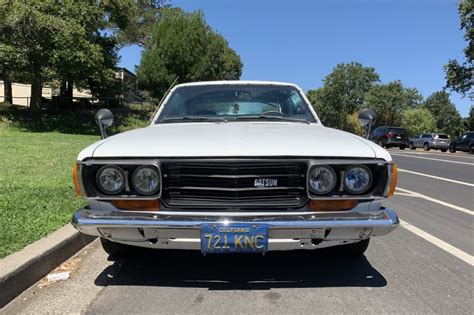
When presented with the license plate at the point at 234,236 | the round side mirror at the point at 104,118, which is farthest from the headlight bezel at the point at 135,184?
the round side mirror at the point at 104,118

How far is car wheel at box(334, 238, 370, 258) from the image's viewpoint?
488cm

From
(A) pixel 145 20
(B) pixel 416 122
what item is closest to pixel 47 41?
(A) pixel 145 20

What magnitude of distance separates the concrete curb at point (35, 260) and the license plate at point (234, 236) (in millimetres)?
1508

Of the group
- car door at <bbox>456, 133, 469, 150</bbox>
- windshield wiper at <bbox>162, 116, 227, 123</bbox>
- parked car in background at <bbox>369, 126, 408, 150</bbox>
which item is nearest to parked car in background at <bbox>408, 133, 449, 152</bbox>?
parked car in background at <bbox>369, 126, 408, 150</bbox>

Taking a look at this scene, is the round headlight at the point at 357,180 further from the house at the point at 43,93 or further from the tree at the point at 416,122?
the tree at the point at 416,122

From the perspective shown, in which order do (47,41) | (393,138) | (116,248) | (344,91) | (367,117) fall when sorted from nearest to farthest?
(116,248) → (367,117) → (47,41) → (393,138) → (344,91)

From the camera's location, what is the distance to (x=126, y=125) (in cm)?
3152

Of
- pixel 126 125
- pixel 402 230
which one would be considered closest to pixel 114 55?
pixel 126 125

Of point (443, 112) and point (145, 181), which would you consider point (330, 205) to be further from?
point (443, 112)

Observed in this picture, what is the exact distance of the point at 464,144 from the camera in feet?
107

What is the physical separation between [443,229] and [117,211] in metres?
4.42

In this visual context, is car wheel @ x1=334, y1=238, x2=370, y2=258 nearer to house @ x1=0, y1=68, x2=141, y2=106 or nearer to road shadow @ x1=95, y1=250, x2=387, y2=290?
road shadow @ x1=95, y1=250, x2=387, y2=290

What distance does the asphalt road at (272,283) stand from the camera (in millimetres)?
3883

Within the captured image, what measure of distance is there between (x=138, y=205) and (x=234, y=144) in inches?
33.0
